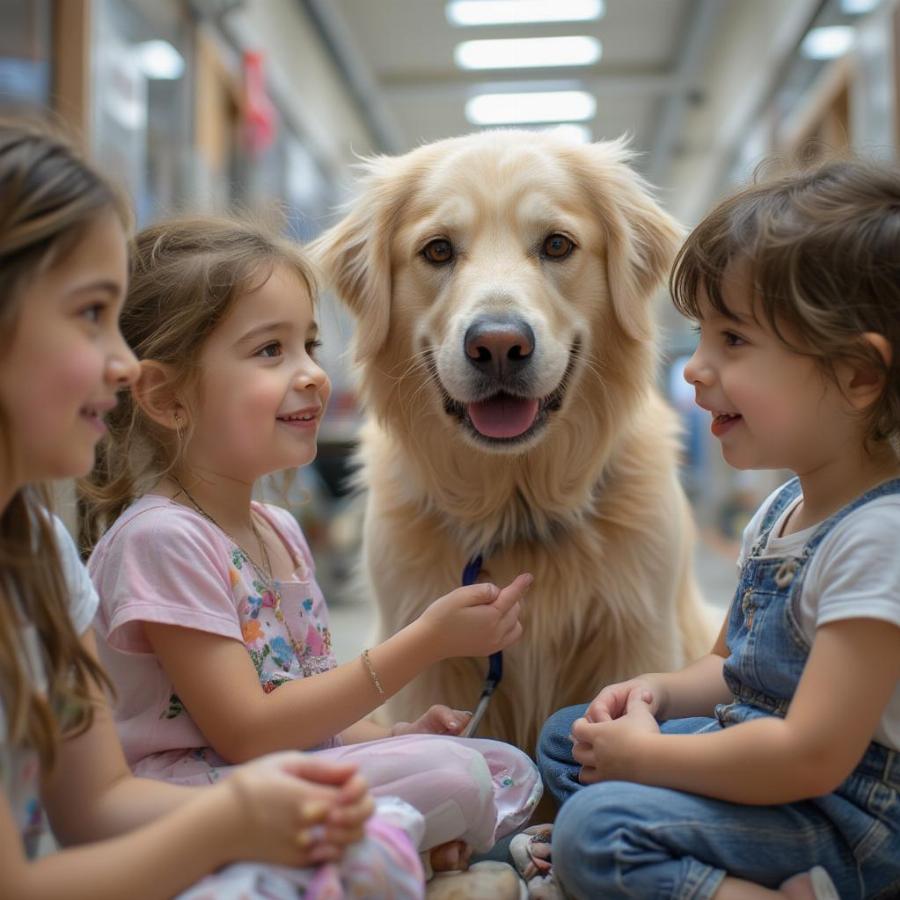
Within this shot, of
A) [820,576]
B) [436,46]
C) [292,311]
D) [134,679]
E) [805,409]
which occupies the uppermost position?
[436,46]

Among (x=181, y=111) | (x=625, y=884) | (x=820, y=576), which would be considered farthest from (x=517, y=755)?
(x=181, y=111)

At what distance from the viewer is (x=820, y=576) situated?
1.05 metres

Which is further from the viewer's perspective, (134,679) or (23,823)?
(134,679)

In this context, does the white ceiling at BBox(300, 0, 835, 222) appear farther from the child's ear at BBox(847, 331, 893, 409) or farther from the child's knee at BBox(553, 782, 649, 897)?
the child's knee at BBox(553, 782, 649, 897)

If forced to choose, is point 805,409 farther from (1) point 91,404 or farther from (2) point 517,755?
(1) point 91,404

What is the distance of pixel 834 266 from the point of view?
3.60 ft

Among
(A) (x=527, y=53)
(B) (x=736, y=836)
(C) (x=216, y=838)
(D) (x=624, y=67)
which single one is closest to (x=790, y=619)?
(B) (x=736, y=836)

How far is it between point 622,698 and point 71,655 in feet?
2.19

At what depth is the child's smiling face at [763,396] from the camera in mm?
1115

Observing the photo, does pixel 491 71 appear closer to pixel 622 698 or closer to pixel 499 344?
pixel 499 344

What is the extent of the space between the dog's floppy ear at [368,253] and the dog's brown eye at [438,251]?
0.09 meters

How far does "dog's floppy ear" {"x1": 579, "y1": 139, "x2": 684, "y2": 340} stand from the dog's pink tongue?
0.90 feet

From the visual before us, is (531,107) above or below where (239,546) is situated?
above

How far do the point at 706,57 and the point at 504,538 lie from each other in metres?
8.51
